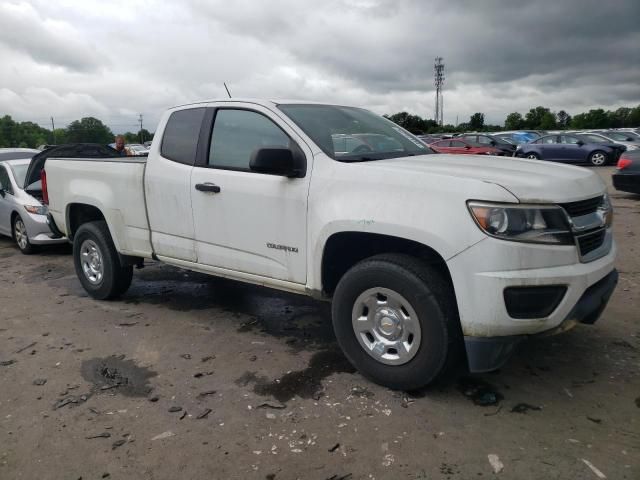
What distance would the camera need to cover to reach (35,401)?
3443mm

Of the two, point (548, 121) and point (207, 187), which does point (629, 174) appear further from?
point (548, 121)

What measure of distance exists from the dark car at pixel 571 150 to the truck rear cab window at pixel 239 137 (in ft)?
63.8

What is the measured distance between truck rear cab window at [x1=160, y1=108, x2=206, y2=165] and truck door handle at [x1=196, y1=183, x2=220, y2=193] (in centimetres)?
27

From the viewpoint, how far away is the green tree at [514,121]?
8931 centimetres

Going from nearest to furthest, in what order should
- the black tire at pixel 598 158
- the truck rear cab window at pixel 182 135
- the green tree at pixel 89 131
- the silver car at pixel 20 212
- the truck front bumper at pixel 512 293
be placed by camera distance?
the truck front bumper at pixel 512 293 → the truck rear cab window at pixel 182 135 → the silver car at pixel 20 212 → the black tire at pixel 598 158 → the green tree at pixel 89 131

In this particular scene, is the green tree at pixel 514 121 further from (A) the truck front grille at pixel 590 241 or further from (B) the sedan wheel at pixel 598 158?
(A) the truck front grille at pixel 590 241

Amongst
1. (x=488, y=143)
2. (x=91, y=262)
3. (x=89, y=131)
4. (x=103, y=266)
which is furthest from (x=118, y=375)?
(x=89, y=131)

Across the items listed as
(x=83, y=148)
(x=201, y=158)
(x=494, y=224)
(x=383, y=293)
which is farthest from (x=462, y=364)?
(x=83, y=148)

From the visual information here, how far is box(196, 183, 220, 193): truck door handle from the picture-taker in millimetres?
4070

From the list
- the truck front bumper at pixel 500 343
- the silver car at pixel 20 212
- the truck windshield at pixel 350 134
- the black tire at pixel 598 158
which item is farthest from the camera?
the black tire at pixel 598 158

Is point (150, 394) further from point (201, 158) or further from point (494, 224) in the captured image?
point (494, 224)

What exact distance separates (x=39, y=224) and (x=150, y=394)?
5574 mm

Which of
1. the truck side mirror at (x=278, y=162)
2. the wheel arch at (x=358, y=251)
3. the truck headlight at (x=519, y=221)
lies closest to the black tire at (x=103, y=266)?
the truck side mirror at (x=278, y=162)

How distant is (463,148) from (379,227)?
19150mm
